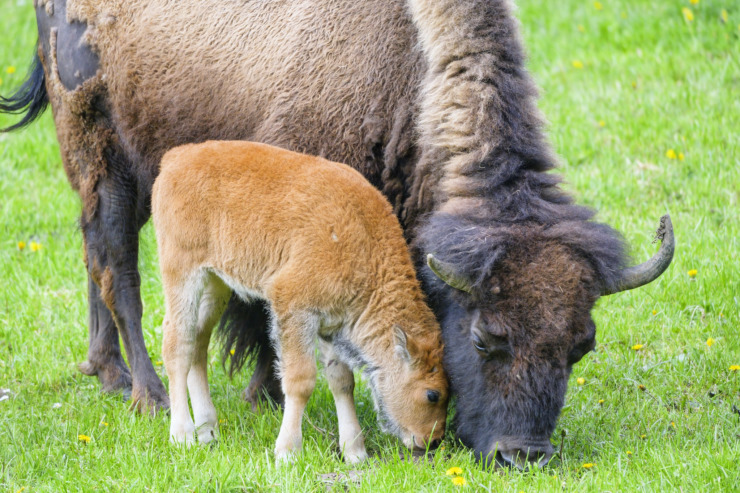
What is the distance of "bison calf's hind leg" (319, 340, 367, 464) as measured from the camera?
15.3 feet

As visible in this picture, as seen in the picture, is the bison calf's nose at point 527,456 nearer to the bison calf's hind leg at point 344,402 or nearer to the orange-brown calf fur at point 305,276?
the orange-brown calf fur at point 305,276

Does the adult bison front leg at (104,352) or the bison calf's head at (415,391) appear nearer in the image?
the bison calf's head at (415,391)

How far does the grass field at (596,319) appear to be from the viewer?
432 centimetres

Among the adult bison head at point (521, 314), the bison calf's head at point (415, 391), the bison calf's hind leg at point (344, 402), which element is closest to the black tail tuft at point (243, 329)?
the bison calf's hind leg at point (344, 402)

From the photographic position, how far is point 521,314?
4164 mm

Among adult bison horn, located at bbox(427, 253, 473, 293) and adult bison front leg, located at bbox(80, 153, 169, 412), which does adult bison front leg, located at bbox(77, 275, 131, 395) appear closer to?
adult bison front leg, located at bbox(80, 153, 169, 412)

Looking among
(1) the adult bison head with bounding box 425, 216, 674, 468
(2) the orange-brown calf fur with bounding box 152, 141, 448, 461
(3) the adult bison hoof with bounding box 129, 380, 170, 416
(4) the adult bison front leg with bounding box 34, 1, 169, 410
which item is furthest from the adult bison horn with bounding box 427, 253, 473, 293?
(4) the adult bison front leg with bounding box 34, 1, 169, 410

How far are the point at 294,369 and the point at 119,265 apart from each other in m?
2.06

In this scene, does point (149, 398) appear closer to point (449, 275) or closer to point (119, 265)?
point (119, 265)

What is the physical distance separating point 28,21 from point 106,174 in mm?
7121

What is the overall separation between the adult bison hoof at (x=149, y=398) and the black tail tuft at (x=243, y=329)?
18.2 inches

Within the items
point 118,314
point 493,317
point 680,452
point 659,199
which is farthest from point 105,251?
point 659,199

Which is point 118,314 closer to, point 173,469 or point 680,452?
point 173,469

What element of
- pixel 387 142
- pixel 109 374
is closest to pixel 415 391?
pixel 387 142
